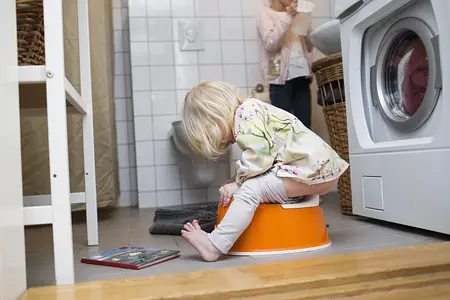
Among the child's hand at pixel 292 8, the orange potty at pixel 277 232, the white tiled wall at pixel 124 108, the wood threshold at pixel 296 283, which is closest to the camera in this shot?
the wood threshold at pixel 296 283

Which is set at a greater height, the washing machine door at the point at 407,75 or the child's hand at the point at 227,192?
the washing machine door at the point at 407,75

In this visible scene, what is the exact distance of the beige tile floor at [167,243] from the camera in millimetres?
988

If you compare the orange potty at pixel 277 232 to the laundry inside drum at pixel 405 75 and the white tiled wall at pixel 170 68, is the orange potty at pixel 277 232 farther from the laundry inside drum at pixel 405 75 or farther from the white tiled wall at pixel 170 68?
the white tiled wall at pixel 170 68

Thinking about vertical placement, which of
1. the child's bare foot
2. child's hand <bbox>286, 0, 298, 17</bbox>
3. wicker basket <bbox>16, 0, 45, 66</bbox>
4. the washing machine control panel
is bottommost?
the child's bare foot

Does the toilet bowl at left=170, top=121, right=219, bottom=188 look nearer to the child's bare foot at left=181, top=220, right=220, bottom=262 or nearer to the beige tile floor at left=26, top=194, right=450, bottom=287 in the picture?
the beige tile floor at left=26, top=194, right=450, bottom=287

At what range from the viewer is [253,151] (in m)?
1.08

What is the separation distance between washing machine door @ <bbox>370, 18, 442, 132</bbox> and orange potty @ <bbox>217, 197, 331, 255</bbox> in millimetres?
430

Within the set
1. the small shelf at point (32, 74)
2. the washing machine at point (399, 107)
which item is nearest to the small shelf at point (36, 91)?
the small shelf at point (32, 74)

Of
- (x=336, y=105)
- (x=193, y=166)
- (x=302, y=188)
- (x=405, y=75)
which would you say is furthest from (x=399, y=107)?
(x=193, y=166)

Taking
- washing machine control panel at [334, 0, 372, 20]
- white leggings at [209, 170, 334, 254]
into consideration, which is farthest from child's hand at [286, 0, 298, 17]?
white leggings at [209, 170, 334, 254]

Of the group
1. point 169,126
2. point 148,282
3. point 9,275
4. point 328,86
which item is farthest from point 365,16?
point 169,126

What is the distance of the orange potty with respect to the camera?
3.61 ft

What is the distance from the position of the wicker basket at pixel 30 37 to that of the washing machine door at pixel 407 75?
950 millimetres

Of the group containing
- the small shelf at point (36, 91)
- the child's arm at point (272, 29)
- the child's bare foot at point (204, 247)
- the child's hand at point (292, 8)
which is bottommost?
the child's bare foot at point (204, 247)
